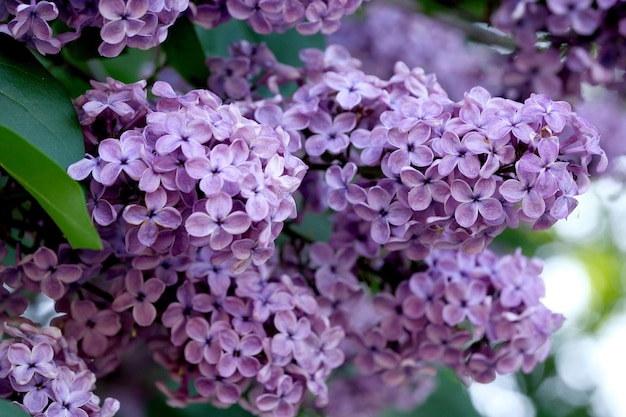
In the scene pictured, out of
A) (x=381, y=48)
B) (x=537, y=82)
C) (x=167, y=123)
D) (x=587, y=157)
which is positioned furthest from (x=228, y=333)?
(x=381, y=48)

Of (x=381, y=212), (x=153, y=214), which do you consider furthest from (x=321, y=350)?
(x=153, y=214)

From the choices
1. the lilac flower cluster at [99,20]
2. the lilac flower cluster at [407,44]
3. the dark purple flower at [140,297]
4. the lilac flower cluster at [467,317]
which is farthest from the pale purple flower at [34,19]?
the lilac flower cluster at [407,44]

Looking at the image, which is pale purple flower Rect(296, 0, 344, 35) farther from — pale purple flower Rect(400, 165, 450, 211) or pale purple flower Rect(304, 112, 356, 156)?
pale purple flower Rect(400, 165, 450, 211)

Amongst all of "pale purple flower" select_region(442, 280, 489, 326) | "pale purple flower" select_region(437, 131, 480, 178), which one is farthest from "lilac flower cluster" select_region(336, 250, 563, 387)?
"pale purple flower" select_region(437, 131, 480, 178)

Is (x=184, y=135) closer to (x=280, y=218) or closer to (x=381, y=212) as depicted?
(x=280, y=218)

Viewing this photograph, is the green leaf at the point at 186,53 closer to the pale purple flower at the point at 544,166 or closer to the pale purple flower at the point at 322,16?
the pale purple flower at the point at 322,16

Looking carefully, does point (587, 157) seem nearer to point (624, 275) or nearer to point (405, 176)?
point (405, 176)

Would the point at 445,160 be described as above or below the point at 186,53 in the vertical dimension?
above
